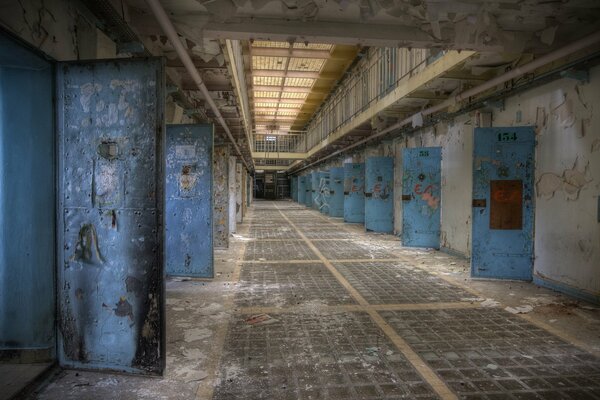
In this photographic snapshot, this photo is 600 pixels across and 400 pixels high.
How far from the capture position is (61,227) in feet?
11.5

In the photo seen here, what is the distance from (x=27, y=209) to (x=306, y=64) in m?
13.0

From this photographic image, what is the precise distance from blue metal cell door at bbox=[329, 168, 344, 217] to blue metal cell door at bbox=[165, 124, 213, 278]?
13859mm

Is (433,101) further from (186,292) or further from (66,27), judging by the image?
(66,27)

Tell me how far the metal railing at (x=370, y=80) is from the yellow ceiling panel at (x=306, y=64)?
4.89ft

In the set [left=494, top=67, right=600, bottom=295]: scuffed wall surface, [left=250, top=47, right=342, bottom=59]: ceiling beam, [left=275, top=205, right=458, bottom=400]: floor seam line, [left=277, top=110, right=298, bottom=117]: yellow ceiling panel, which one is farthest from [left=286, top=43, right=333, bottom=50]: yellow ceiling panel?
[left=277, top=110, right=298, bottom=117]: yellow ceiling panel

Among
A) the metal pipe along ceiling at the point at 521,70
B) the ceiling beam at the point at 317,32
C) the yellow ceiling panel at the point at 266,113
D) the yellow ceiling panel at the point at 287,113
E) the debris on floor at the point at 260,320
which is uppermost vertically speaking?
the yellow ceiling panel at the point at 287,113

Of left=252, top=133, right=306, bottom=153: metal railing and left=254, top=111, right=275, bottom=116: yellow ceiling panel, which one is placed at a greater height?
left=254, top=111, right=275, bottom=116: yellow ceiling panel

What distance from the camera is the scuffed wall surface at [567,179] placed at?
18.3ft

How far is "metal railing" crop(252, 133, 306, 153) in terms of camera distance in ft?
97.5

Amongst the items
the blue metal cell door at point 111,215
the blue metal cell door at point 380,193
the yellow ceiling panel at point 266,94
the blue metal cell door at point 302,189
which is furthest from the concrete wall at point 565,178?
the blue metal cell door at point 302,189

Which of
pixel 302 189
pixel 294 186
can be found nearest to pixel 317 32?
pixel 302 189

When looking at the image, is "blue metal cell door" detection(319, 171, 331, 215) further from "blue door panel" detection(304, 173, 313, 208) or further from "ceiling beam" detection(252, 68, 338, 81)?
"ceiling beam" detection(252, 68, 338, 81)

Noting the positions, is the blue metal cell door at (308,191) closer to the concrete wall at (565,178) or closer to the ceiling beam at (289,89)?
the ceiling beam at (289,89)

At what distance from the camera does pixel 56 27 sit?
3371 millimetres
